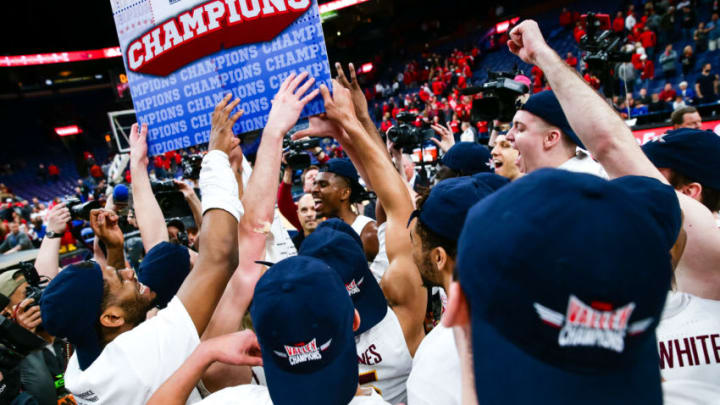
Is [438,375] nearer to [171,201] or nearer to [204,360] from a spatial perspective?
[204,360]

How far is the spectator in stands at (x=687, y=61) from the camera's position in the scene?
36.6 ft

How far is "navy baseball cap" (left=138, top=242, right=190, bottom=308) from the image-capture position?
2.34m

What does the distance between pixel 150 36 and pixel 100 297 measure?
130cm

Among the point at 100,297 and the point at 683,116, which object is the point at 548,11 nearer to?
the point at 683,116

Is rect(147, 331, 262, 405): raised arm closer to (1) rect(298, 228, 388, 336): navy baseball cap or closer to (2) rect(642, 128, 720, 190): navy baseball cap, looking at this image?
(1) rect(298, 228, 388, 336): navy baseball cap

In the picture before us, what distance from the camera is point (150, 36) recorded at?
2.13 meters


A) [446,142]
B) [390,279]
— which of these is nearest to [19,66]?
[446,142]

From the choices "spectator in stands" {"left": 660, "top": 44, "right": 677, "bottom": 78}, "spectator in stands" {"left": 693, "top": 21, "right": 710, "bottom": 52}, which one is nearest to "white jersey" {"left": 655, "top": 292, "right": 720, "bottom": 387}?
"spectator in stands" {"left": 660, "top": 44, "right": 677, "bottom": 78}

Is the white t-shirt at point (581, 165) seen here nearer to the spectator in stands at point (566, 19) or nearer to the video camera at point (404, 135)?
the video camera at point (404, 135)

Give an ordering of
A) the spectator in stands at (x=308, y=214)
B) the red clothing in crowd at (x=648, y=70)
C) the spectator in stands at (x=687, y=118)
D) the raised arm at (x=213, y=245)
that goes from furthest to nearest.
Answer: the red clothing in crowd at (x=648, y=70) < the spectator in stands at (x=687, y=118) < the spectator in stands at (x=308, y=214) < the raised arm at (x=213, y=245)

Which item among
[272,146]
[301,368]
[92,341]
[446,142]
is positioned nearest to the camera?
[301,368]

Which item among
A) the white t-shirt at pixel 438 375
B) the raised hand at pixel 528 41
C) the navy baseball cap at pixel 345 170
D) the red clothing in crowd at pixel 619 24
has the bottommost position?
the white t-shirt at pixel 438 375

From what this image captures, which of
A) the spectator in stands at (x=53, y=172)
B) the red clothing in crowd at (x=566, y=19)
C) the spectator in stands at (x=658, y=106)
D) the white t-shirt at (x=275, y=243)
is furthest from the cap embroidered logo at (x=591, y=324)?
the spectator in stands at (x=53, y=172)

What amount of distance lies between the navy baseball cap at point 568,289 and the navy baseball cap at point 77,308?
1.60 metres
